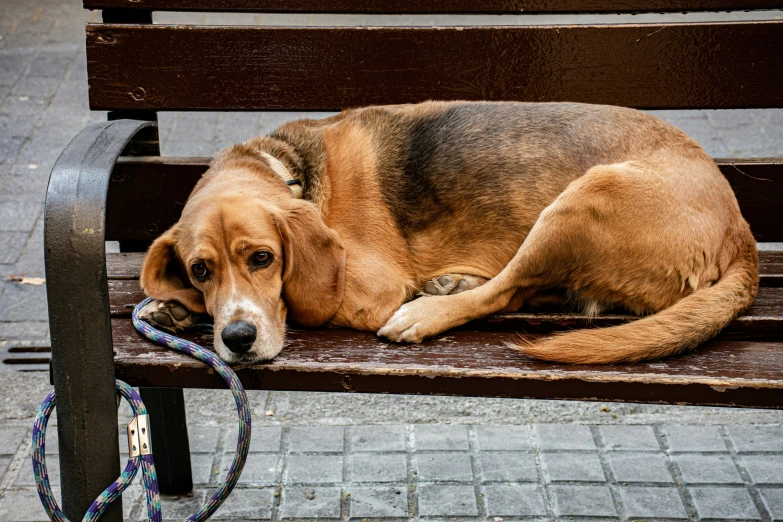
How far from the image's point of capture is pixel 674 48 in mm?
3336

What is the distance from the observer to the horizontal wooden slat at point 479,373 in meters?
2.35

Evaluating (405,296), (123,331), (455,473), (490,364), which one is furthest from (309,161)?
(455,473)

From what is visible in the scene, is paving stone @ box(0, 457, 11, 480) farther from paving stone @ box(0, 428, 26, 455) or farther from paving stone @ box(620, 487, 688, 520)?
paving stone @ box(620, 487, 688, 520)

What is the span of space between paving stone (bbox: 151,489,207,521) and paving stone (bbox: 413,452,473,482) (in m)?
0.82

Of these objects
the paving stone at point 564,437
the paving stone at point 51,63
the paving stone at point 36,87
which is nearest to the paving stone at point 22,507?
the paving stone at point 564,437

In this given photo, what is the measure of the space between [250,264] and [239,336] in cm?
27

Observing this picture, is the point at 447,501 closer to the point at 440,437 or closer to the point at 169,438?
the point at 440,437

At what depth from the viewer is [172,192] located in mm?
3479

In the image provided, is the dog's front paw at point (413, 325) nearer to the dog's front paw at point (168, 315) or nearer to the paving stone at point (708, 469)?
the dog's front paw at point (168, 315)

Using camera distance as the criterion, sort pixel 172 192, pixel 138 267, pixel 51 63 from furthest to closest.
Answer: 1. pixel 51 63
2. pixel 172 192
3. pixel 138 267

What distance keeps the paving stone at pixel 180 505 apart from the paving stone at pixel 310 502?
315 millimetres

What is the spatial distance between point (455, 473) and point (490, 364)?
1255 millimetres

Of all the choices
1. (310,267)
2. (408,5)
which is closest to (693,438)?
(310,267)

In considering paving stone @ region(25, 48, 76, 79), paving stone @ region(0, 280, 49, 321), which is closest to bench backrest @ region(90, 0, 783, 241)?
paving stone @ region(0, 280, 49, 321)
